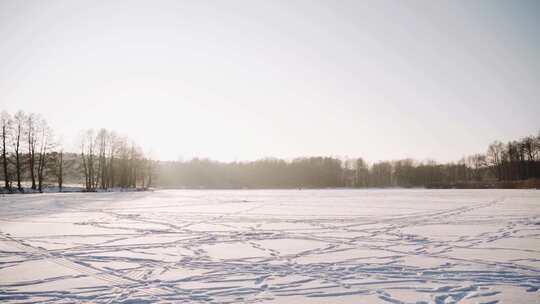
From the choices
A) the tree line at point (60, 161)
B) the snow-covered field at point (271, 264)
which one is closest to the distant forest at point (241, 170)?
the tree line at point (60, 161)

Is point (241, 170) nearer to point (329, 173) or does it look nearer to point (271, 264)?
point (329, 173)

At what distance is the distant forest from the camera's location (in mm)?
46625

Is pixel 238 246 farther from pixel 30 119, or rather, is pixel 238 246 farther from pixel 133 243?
pixel 30 119

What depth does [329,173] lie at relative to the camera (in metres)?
103

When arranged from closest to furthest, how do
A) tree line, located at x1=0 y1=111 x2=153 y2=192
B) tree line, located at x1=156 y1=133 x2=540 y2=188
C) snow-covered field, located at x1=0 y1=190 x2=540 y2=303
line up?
snow-covered field, located at x1=0 y1=190 x2=540 y2=303
tree line, located at x1=0 y1=111 x2=153 y2=192
tree line, located at x1=156 y1=133 x2=540 y2=188

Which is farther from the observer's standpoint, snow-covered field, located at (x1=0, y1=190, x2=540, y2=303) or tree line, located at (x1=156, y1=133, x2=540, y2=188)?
tree line, located at (x1=156, y1=133, x2=540, y2=188)

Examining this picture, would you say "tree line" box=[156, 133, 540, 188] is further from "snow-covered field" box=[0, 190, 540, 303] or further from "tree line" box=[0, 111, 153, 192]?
"snow-covered field" box=[0, 190, 540, 303]

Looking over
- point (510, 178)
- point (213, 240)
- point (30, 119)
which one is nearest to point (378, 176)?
point (510, 178)

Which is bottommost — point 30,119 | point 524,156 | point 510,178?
point 510,178

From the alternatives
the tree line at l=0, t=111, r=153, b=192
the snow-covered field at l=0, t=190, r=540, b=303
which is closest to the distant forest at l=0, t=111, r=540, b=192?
the tree line at l=0, t=111, r=153, b=192

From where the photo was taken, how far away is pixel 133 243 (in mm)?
8656

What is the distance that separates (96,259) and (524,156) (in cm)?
9484

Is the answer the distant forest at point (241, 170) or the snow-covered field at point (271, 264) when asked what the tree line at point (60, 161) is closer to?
the distant forest at point (241, 170)

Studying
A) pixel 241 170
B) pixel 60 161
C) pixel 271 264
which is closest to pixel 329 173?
pixel 241 170
